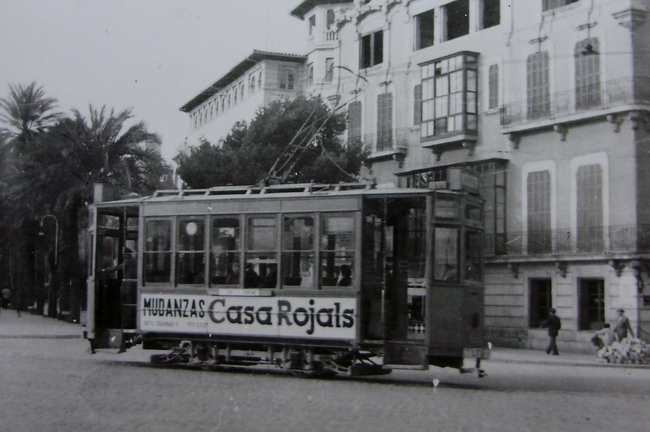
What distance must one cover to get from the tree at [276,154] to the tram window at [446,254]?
15.5m

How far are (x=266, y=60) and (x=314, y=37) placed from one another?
3.88 m

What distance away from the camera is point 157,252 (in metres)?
17.4

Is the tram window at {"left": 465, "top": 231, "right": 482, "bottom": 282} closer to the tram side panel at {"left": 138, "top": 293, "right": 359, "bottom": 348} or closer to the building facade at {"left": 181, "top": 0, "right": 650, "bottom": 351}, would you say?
the tram side panel at {"left": 138, "top": 293, "right": 359, "bottom": 348}

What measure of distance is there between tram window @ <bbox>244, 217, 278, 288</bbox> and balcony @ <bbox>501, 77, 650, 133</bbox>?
50.6 ft

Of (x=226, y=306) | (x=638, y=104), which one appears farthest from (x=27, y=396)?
(x=638, y=104)

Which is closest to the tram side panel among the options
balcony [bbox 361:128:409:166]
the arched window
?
the arched window

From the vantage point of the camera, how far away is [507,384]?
15.9 metres

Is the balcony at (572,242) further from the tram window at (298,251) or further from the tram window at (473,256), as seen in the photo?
the tram window at (298,251)

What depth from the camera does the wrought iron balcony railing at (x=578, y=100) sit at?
27.5 m

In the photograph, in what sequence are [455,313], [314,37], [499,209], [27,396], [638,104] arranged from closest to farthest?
[27,396], [455,313], [638,104], [499,209], [314,37]

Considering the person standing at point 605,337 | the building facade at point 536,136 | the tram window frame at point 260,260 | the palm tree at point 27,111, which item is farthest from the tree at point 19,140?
the person standing at point 605,337

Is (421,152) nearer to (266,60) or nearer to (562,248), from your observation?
(562,248)

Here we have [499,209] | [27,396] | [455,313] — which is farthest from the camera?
[499,209]

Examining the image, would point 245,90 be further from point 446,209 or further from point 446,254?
point 446,254
